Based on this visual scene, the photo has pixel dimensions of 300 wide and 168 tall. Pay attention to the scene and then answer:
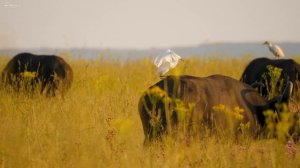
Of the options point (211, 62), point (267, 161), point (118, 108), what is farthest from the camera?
point (211, 62)

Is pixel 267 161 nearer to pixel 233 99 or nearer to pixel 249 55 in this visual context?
pixel 233 99

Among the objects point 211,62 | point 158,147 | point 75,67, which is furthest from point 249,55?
Result: point 158,147

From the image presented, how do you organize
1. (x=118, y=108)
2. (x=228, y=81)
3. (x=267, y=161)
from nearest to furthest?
(x=267, y=161) → (x=228, y=81) → (x=118, y=108)

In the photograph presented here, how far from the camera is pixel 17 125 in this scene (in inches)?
283

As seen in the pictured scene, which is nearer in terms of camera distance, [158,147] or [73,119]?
[158,147]

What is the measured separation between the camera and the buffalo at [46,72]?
12.4 m

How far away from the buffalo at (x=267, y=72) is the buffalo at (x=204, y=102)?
3.33 metres

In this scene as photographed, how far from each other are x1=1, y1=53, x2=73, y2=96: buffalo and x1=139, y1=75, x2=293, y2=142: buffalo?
5.29 metres

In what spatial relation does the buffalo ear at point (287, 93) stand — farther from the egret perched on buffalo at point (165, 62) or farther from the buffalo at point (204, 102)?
the egret perched on buffalo at point (165, 62)

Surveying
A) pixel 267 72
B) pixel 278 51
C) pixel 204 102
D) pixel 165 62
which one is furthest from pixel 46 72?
pixel 278 51

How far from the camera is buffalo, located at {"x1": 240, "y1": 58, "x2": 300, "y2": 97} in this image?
11312 mm

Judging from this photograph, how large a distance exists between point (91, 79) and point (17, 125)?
6220 millimetres

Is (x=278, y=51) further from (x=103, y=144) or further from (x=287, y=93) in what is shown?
(x=103, y=144)

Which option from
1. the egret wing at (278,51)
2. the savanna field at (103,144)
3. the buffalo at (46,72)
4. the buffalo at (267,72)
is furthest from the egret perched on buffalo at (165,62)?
the egret wing at (278,51)
